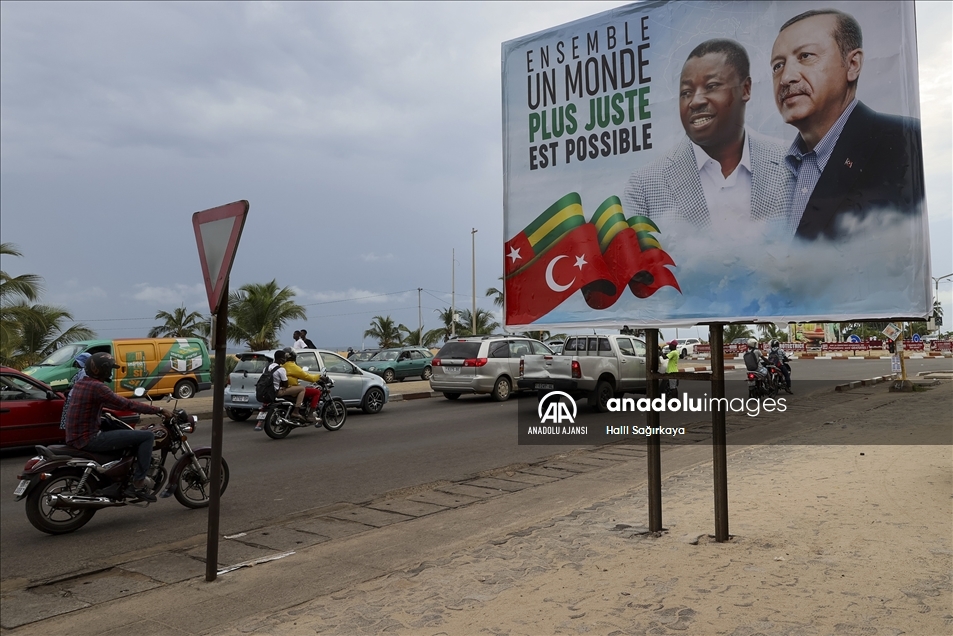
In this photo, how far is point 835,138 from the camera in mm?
4160

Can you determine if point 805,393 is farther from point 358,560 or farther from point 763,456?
point 358,560

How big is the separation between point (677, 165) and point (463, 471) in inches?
230

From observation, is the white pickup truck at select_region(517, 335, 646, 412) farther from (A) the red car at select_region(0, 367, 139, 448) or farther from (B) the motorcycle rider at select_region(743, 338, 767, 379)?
(A) the red car at select_region(0, 367, 139, 448)

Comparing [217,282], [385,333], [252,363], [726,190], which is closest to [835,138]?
[726,190]

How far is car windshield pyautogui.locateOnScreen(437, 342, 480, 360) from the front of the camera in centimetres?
1952

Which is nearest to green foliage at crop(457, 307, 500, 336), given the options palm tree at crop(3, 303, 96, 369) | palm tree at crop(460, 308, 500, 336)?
palm tree at crop(460, 308, 500, 336)

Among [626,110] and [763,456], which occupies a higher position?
[626,110]

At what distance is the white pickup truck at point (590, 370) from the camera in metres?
16.8

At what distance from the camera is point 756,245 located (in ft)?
15.1

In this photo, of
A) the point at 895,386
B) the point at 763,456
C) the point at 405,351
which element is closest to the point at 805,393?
the point at 895,386

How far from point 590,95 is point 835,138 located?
1.65m

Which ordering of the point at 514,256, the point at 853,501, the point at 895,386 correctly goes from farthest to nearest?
the point at 895,386 → the point at 853,501 → the point at 514,256

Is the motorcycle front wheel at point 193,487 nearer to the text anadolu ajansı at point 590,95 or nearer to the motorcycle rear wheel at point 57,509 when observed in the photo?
the motorcycle rear wheel at point 57,509

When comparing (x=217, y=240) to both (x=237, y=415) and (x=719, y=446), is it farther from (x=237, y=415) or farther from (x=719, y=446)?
(x=237, y=415)
